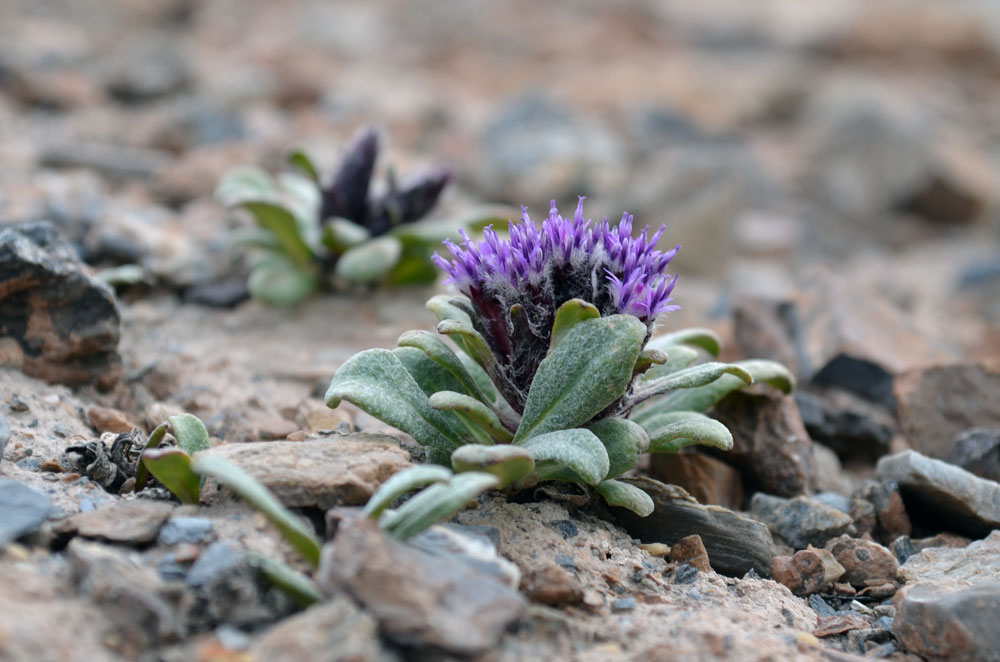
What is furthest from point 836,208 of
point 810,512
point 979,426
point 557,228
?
point 557,228

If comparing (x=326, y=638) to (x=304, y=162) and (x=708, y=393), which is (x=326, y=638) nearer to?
(x=708, y=393)

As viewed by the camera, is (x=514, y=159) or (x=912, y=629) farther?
(x=514, y=159)

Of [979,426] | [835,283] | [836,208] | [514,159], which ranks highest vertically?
[836,208]

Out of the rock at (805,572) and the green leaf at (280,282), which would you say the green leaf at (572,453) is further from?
the green leaf at (280,282)

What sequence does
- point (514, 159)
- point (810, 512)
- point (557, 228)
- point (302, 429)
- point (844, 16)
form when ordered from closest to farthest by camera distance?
1. point (557, 228)
2. point (810, 512)
3. point (302, 429)
4. point (514, 159)
5. point (844, 16)

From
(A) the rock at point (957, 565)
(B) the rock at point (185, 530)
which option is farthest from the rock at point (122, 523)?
(A) the rock at point (957, 565)

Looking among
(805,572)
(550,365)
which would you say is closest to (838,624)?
(805,572)

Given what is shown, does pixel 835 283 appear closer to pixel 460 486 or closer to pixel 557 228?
pixel 557 228
